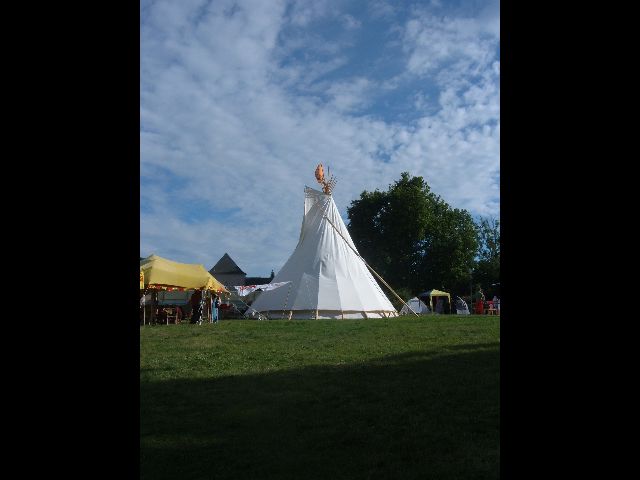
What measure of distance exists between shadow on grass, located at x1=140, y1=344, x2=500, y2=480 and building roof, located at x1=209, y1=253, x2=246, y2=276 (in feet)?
177

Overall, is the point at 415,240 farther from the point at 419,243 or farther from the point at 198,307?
the point at 198,307

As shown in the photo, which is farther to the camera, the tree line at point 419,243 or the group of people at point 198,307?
the tree line at point 419,243

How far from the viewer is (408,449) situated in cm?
317

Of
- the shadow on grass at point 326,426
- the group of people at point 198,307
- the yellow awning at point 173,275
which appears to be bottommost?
the shadow on grass at point 326,426

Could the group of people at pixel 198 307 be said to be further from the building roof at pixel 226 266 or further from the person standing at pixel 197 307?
the building roof at pixel 226 266

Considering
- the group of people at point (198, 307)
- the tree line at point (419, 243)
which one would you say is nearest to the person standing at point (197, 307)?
the group of people at point (198, 307)

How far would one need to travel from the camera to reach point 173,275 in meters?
16.4

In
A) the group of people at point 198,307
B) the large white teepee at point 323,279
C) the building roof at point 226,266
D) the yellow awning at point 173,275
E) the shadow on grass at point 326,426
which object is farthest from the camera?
the building roof at point 226,266

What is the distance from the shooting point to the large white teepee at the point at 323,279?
1738 cm

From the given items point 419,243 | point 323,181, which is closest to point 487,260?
point 419,243

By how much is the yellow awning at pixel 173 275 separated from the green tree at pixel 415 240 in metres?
24.9
